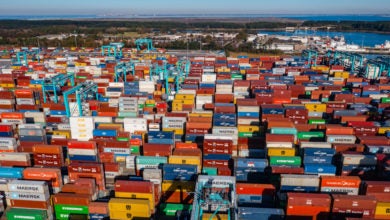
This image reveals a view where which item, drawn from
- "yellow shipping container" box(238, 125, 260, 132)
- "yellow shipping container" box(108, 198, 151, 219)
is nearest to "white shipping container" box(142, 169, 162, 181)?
"yellow shipping container" box(108, 198, 151, 219)

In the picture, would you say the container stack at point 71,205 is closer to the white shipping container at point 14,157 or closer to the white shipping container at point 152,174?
the white shipping container at point 152,174

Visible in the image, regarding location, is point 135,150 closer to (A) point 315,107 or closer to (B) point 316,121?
(B) point 316,121

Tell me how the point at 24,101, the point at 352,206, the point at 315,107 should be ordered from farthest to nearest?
the point at 24,101 → the point at 315,107 → the point at 352,206

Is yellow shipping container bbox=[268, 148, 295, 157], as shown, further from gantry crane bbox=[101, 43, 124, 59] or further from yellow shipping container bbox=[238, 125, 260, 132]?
gantry crane bbox=[101, 43, 124, 59]

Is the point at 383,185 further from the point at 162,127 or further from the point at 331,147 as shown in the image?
the point at 162,127

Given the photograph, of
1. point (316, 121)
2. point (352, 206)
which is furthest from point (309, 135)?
point (352, 206)

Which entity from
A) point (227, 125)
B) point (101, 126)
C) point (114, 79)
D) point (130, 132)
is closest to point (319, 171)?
point (227, 125)
